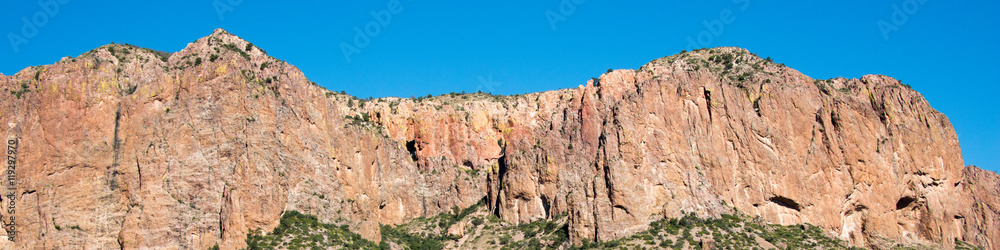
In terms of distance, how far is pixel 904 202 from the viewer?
452 feet

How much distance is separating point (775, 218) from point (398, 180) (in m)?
43.3

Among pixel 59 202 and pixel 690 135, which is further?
pixel 690 135

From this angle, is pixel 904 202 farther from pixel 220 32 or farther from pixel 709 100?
pixel 220 32

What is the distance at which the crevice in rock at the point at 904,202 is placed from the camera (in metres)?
138

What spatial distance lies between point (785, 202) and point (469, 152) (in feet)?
125

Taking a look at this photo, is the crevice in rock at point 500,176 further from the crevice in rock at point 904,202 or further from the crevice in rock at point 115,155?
the crevice in rock at point 904,202

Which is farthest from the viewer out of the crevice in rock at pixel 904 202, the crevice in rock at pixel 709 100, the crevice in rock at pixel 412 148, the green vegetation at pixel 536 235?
the crevice in rock at pixel 412 148

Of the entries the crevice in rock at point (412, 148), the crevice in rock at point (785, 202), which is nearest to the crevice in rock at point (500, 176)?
the crevice in rock at point (412, 148)

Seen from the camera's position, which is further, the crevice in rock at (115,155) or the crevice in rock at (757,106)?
the crevice in rock at (757,106)

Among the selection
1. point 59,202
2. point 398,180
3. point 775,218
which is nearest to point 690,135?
point 775,218

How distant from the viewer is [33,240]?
114 metres

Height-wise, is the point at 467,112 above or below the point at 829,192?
above

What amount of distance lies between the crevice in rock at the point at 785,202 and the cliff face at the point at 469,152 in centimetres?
25

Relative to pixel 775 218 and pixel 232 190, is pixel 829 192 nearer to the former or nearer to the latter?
pixel 775 218
